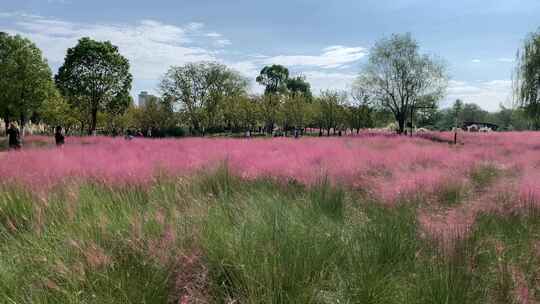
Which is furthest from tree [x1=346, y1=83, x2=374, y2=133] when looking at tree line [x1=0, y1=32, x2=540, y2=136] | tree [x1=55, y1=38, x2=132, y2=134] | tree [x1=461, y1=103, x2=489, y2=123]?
tree [x1=461, y1=103, x2=489, y2=123]

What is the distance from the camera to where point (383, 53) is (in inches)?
1750

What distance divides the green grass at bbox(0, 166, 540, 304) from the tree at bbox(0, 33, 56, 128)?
2912 centimetres

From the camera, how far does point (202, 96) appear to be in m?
51.9

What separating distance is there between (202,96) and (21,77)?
25.3m

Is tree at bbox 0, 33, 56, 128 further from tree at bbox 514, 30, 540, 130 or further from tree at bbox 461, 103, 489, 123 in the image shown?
tree at bbox 461, 103, 489, 123

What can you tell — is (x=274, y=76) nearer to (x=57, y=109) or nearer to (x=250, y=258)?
(x=57, y=109)

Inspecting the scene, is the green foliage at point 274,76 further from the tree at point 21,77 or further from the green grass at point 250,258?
the green grass at point 250,258

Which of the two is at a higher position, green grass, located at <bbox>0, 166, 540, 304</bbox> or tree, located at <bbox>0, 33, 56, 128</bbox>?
tree, located at <bbox>0, 33, 56, 128</bbox>

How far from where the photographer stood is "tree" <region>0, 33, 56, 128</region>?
27.9 m

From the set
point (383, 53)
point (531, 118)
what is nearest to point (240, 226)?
point (531, 118)

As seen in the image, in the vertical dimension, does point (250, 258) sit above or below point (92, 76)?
Result: below

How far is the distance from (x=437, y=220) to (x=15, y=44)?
111ft

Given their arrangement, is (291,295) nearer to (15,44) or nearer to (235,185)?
(235,185)

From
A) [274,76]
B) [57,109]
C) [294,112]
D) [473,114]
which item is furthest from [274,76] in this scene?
[473,114]
